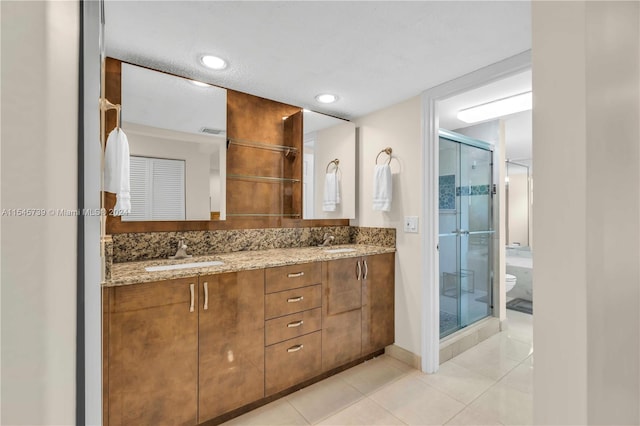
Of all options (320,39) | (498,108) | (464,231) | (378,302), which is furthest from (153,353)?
(498,108)

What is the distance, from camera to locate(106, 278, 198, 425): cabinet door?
1362mm

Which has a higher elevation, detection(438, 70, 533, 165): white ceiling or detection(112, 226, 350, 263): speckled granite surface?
detection(438, 70, 533, 165): white ceiling

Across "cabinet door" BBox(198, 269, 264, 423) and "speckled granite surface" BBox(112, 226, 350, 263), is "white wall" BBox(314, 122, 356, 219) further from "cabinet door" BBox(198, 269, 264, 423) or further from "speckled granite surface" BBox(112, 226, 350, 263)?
"cabinet door" BBox(198, 269, 264, 423)

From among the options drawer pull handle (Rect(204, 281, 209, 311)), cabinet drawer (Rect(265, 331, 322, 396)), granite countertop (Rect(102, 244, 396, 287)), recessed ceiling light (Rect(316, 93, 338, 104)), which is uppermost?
recessed ceiling light (Rect(316, 93, 338, 104))

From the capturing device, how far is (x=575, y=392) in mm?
418

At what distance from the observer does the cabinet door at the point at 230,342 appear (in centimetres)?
159

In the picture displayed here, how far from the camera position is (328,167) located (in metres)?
2.75

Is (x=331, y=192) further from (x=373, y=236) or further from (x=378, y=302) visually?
(x=378, y=302)

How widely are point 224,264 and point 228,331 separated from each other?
0.37 meters

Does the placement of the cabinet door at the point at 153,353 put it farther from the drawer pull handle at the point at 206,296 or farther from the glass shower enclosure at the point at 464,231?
the glass shower enclosure at the point at 464,231

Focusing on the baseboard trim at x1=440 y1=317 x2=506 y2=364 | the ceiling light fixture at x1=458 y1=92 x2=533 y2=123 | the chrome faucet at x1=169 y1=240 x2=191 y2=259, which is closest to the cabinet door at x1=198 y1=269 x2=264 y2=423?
the chrome faucet at x1=169 y1=240 x2=191 y2=259

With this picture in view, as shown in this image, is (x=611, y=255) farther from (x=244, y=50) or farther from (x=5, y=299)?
(x=244, y=50)

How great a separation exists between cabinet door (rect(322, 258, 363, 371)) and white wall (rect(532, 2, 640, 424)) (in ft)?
5.62

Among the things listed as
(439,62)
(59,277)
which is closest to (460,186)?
(439,62)
